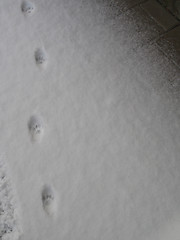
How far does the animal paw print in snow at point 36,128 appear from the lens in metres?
1.00

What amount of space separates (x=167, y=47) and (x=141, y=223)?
2.10ft

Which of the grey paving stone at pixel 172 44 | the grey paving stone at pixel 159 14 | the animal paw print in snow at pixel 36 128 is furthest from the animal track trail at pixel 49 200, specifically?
the grey paving stone at pixel 159 14

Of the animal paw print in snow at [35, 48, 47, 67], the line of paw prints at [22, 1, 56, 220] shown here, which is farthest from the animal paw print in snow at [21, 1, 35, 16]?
the animal paw print in snow at [35, 48, 47, 67]

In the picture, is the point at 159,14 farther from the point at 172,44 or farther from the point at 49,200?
the point at 49,200

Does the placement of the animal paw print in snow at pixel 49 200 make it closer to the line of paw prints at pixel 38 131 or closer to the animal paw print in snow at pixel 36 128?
the line of paw prints at pixel 38 131

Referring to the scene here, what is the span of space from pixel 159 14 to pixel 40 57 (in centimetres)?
50

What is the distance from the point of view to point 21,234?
861mm

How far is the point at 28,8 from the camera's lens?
1274mm

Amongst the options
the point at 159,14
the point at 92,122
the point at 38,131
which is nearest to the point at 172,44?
the point at 159,14

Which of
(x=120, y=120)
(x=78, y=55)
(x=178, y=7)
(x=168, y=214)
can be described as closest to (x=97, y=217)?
(x=168, y=214)

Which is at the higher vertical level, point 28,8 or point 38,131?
point 28,8

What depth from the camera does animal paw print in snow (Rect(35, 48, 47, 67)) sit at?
44.9 inches

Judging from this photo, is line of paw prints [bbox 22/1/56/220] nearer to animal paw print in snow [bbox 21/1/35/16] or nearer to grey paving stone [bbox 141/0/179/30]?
animal paw print in snow [bbox 21/1/35/16]

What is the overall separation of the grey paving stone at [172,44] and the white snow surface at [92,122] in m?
0.03
